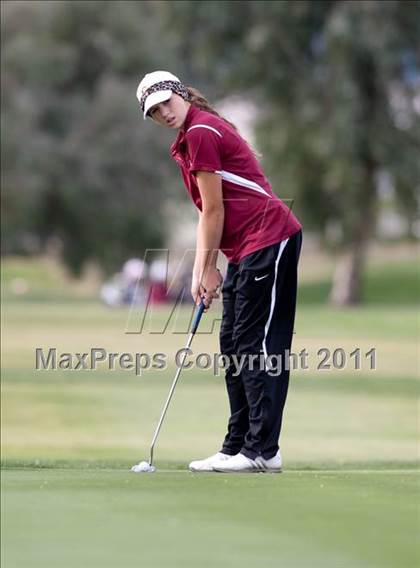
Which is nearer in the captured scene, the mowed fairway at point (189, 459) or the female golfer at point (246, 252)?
the mowed fairway at point (189, 459)

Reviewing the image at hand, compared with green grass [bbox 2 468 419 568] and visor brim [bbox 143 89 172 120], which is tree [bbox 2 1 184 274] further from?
green grass [bbox 2 468 419 568]

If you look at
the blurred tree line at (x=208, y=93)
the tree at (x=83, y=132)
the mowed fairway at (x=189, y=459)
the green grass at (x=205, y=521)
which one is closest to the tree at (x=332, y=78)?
the blurred tree line at (x=208, y=93)

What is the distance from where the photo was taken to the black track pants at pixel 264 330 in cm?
689

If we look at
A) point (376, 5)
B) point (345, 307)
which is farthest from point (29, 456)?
point (345, 307)

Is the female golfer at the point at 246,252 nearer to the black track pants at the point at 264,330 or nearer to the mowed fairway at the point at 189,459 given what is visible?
the black track pants at the point at 264,330

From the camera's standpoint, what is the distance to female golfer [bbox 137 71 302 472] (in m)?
6.76

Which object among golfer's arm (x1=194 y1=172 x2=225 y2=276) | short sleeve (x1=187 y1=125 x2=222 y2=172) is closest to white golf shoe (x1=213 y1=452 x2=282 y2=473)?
golfer's arm (x1=194 y1=172 x2=225 y2=276)

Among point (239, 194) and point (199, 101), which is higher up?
point (199, 101)

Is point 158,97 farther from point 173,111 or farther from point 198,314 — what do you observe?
point 198,314

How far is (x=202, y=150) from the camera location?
6.62m

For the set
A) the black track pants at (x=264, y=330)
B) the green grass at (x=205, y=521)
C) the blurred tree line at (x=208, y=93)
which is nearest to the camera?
the green grass at (x=205, y=521)

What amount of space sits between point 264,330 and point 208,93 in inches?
1996

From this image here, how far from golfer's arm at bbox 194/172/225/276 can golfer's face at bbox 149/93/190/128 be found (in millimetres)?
297

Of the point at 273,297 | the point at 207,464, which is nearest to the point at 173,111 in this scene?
the point at 273,297
